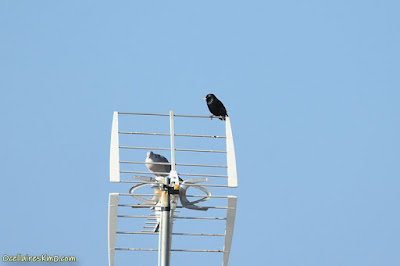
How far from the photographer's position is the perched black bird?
25.7m

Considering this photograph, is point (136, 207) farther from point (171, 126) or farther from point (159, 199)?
point (171, 126)

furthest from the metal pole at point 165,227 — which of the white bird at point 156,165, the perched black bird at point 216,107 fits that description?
the perched black bird at point 216,107

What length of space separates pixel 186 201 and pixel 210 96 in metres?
5.42

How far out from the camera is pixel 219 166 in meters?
23.5

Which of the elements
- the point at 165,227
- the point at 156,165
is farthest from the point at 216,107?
the point at 165,227

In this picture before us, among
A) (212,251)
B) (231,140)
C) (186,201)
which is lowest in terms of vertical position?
(212,251)

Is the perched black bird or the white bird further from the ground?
the perched black bird

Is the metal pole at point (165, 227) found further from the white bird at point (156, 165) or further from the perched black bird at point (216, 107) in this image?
the perched black bird at point (216, 107)

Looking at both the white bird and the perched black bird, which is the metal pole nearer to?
the white bird

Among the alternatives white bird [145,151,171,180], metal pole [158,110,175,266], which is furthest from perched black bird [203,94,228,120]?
metal pole [158,110,175,266]

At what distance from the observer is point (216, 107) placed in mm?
25859

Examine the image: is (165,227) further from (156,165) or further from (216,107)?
(216,107)

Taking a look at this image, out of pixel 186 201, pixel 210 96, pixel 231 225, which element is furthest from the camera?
pixel 210 96

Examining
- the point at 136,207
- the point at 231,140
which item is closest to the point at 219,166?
the point at 231,140
